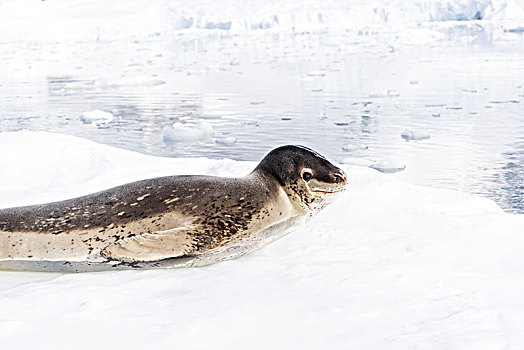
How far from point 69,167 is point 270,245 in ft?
7.86

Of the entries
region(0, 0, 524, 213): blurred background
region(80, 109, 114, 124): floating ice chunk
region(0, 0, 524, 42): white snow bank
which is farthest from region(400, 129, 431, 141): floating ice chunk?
region(0, 0, 524, 42): white snow bank

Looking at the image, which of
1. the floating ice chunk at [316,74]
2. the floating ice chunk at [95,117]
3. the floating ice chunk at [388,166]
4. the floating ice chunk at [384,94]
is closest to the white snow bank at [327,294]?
the floating ice chunk at [388,166]

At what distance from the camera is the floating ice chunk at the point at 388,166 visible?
6516 millimetres

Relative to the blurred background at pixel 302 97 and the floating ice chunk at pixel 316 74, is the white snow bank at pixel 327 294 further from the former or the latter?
the floating ice chunk at pixel 316 74

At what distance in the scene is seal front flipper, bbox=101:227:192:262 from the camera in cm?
257

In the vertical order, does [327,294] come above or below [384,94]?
above

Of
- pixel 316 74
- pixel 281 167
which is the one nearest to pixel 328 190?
pixel 281 167

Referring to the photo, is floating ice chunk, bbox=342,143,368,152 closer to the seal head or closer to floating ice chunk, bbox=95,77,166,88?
the seal head

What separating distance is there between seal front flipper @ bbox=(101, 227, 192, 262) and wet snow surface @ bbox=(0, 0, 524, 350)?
0.22ft

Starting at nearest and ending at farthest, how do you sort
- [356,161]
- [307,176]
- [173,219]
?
[173,219] < [307,176] < [356,161]

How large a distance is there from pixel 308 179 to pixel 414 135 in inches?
Result: 215

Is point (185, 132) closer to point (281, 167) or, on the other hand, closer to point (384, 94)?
point (384, 94)

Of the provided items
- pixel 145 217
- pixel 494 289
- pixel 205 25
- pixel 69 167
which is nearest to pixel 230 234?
pixel 145 217

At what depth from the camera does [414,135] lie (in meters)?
8.08
